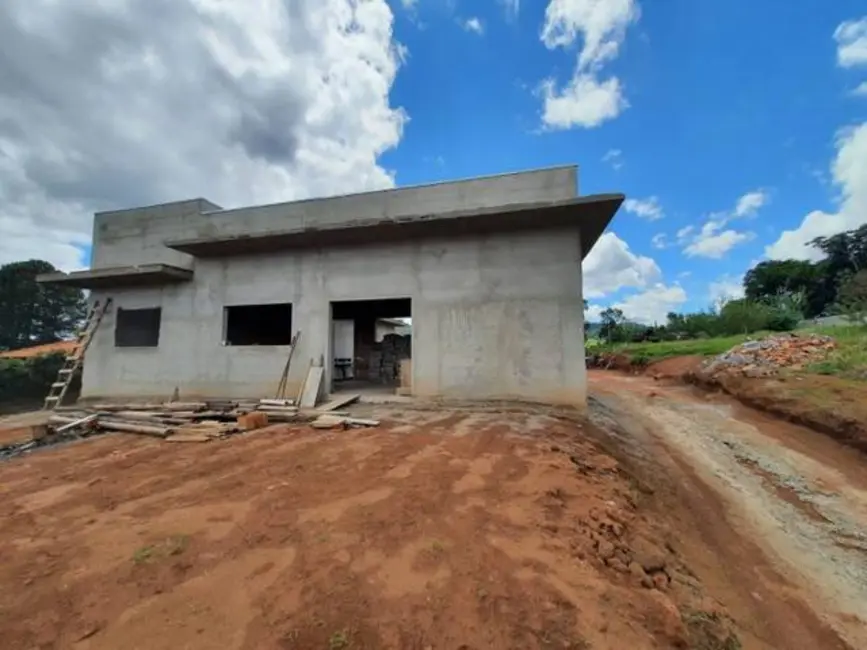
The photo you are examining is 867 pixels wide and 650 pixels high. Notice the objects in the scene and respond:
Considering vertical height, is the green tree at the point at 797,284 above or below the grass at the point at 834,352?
above

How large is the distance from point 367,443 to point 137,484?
252cm

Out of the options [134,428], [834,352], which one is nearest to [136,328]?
[134,428]

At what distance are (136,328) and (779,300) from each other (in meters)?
34.7

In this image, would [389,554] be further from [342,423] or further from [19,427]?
[19,427]

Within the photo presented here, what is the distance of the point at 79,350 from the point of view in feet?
33.7

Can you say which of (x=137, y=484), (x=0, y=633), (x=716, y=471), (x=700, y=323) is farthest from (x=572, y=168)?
(x=700, y=323)

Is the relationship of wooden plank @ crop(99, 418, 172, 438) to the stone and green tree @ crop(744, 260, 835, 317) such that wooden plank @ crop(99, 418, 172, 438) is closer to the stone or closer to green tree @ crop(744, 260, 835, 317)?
the stone

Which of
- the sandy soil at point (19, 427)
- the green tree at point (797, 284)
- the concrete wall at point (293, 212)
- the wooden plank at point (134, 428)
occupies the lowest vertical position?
the sandy soil at point (19, 427)

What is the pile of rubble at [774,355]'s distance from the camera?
10.8m

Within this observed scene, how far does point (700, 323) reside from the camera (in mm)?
23828

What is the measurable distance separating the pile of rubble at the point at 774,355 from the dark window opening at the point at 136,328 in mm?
15283

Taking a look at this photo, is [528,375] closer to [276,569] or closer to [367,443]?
[367,443]

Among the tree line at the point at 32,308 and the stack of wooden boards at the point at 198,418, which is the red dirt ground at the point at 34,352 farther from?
the stack of wooden boards at the point at 198,418

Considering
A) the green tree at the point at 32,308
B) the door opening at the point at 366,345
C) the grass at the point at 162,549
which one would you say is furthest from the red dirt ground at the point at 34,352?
the grass at the point at 162,549
